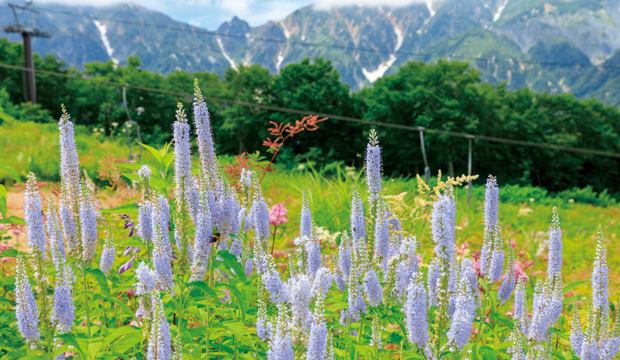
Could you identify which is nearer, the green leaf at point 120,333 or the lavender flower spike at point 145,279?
the lavender flower spike at point 145,279

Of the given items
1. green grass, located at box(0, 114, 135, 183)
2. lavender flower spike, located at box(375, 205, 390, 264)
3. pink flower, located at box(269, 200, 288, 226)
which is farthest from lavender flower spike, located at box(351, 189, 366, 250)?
green grass, located at box(0, 114, 135, 183)

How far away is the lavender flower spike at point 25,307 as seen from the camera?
1.71m

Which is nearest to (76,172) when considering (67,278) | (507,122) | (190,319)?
(67,278)

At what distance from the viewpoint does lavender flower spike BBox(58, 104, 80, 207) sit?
1986 mm

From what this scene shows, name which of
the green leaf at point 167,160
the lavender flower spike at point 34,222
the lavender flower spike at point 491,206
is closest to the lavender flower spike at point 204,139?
the green leaf at point 167,160

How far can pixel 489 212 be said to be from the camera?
2.19 meters

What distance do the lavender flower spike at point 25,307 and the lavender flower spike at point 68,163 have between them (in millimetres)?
408

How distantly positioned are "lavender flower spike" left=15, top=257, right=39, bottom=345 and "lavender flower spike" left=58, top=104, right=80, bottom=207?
1.34ft

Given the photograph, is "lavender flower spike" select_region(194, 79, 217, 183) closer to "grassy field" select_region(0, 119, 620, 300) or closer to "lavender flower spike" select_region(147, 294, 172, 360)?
"lavender flower spike" select_region(147, 294, 172, 360)

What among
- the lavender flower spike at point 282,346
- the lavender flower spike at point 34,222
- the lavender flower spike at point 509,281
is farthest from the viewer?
the lavender flower spike at point 509,281

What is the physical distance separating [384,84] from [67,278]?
32373mm

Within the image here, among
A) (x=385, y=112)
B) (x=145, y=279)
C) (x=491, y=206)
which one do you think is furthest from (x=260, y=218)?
(x=385, y=112)

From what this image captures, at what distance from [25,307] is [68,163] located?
70cm

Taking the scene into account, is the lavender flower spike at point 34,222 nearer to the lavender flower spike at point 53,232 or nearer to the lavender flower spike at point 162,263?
the lavender flower spike at point 53,232
